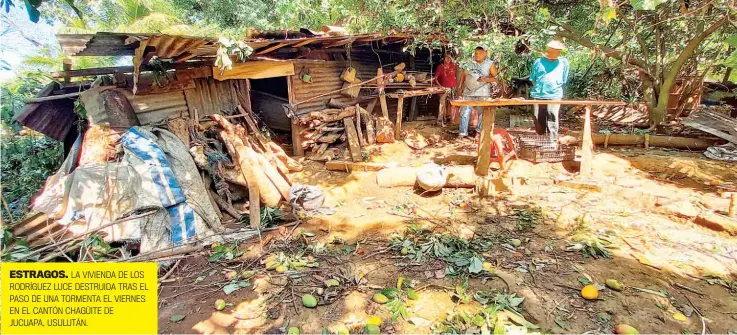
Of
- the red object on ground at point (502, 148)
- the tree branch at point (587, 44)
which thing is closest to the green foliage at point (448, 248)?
the red object on ground at point (502, 148)

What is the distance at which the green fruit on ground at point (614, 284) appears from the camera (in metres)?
3.11

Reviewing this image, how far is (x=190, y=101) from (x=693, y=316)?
7.40m

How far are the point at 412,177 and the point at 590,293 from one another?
11.0 feet

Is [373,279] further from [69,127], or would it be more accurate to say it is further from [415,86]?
[415,86]

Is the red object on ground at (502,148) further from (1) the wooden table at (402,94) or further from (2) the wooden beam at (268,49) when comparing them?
(2) the wooden beam at (268,49)

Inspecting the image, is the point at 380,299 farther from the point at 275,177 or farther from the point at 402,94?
the point at 402,94

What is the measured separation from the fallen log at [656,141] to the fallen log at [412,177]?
3.54 metres

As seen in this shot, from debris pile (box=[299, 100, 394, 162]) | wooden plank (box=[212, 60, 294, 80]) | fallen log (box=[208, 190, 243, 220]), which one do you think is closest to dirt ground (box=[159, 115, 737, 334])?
fallen log (box=[208, 190, 243, 220])

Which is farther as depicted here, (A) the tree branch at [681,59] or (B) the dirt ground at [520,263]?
(A) the tree branch at [681,59]

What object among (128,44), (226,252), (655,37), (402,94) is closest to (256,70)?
(128,44)

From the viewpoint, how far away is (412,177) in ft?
19.8

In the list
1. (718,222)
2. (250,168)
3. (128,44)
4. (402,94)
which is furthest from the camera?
(402,94)

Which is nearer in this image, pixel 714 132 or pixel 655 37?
pixel 714 132

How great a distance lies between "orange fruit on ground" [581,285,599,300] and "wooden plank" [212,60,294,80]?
6.48 metres
